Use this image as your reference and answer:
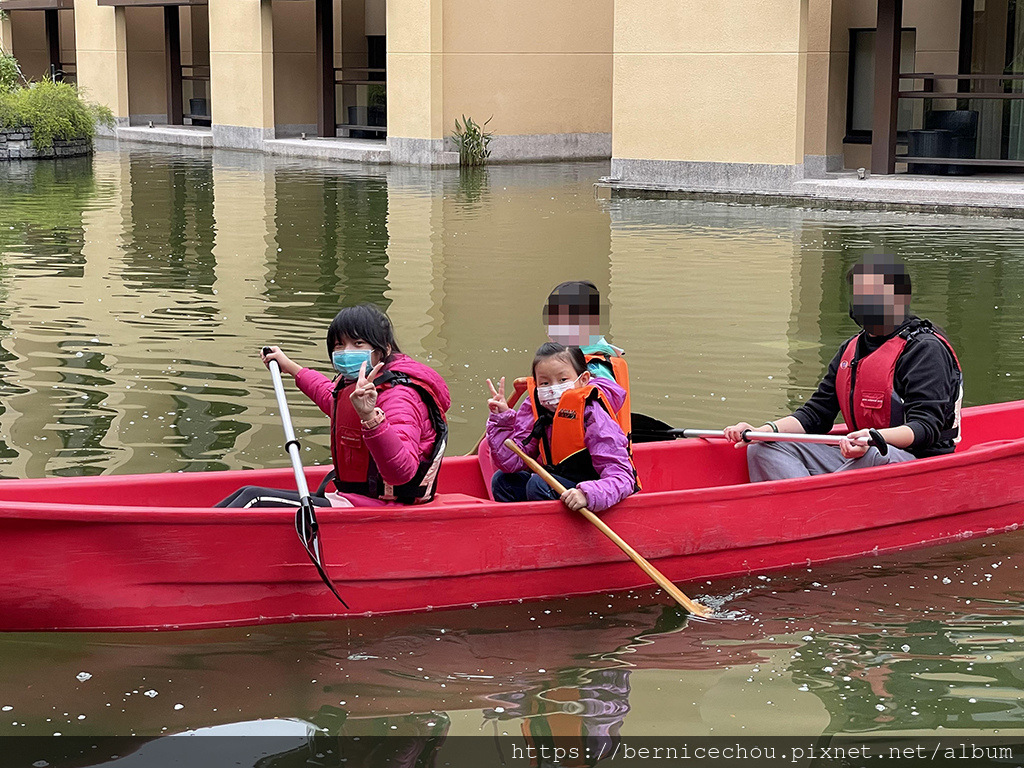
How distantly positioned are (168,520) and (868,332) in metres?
2.84

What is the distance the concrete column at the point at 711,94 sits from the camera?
59.2ft

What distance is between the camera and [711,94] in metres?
18.8

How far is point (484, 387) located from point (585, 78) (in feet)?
65.7

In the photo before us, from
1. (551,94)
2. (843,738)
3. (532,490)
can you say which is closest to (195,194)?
(551,94)

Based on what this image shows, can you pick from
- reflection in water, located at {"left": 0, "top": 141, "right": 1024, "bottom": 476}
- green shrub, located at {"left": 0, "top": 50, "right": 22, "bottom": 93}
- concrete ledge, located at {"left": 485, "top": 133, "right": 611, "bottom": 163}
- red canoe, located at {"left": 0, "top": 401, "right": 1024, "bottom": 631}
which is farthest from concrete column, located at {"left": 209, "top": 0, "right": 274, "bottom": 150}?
red canoe, located at {"left": 0, "top": 401, "right": 1024, "bottom": 631}

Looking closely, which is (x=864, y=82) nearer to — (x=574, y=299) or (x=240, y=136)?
(x=240, y=136)

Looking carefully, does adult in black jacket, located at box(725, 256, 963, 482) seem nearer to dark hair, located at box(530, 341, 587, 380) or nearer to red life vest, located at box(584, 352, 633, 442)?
red life vest, located at box(584, 352, 633, 442)

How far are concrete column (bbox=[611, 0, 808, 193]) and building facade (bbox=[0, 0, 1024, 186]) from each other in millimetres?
27

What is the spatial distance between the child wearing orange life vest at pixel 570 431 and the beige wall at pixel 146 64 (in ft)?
102

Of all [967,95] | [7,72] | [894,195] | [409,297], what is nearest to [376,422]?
[409,297]

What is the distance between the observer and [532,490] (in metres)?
5.31

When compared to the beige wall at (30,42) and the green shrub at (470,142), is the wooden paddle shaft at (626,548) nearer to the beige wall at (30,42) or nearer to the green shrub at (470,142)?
the green shrub at (470,142)

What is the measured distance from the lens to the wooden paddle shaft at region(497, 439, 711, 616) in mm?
4945

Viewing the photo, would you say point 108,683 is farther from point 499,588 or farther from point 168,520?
point 499,588
